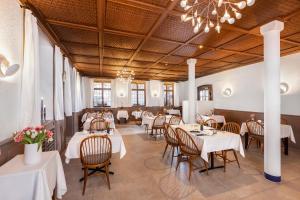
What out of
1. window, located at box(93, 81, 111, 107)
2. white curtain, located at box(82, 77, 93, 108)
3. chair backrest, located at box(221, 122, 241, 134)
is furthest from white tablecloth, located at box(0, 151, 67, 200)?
window, located at box(93, 81, 111, 107)

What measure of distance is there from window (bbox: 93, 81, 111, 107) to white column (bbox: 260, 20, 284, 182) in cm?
931

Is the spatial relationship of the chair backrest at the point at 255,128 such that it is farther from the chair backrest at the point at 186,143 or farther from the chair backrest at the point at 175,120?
the chair backrest at the point at 186,143

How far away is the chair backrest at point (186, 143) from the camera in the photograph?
310 cm

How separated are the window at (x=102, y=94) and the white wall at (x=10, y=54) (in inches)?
327

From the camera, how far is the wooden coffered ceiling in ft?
8.39

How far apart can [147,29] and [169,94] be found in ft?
30.3

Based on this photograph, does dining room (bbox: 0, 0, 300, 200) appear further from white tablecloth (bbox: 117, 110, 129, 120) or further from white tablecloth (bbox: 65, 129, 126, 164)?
white tablecloth (bbox: 117, 110, 129, 120)

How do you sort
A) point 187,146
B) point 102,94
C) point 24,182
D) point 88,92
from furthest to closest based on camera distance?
1. point 102,94
2. point 88,92
3. point 187,146
4. point 24,182

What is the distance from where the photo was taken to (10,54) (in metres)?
2.14

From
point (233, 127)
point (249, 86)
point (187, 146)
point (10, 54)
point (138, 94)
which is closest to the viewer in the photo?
point (10, 54)

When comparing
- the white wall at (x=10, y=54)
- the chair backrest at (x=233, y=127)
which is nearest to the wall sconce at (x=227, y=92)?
the chair backrest at (x=233, y=127)

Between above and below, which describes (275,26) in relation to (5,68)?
above

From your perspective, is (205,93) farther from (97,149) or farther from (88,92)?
(97,149)

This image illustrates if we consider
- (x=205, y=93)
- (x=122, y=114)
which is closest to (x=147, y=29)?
(x=205, y=93)
